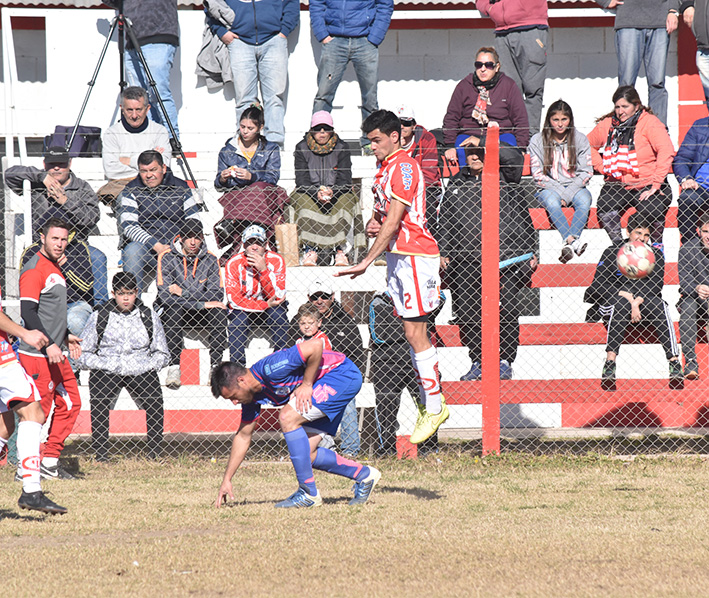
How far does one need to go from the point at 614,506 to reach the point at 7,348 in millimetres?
4550

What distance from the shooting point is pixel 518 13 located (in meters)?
11.8

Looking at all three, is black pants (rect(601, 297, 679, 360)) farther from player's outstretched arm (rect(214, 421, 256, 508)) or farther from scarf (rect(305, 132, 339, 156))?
player's outstretched arm (rect(214, 421, 256, 508))

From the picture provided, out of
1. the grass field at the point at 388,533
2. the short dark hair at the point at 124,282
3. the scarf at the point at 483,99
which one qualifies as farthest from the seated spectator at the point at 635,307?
the short dark hair at the point at 124,282

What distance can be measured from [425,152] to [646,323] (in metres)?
2.92

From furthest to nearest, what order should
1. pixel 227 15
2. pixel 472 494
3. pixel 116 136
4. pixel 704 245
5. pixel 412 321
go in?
pixel 227 15 → pixel 116 136 → pixel 704 245 → pixel 472 494 → pixel 412 321

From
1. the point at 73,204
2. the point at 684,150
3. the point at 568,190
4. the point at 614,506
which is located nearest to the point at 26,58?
the point at 73,204

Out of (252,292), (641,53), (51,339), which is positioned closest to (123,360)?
(51,339)

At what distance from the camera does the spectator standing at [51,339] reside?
7828 millimetres

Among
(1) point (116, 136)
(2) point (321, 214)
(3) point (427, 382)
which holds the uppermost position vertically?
(1) point (116, 136)

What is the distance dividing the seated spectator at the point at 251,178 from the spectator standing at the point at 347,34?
2020 mm

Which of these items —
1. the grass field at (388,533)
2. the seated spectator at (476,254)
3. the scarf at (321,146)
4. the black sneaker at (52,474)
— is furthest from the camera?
the scarf at (321,146)

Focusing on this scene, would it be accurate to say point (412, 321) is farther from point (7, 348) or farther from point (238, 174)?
point (238, 174)

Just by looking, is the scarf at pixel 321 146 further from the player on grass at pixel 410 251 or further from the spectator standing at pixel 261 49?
the player on grass at pixel 410 251

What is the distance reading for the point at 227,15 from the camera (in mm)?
12562
